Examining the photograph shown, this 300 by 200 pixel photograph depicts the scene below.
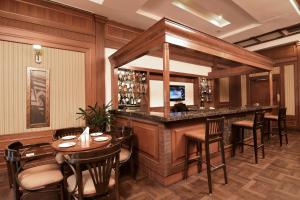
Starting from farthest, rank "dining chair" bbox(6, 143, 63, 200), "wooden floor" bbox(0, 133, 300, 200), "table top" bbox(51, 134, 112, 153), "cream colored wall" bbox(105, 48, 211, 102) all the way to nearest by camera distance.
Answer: "cream colored wall" bbox(105, 48, 211, 102), "wooden floor" bbox(0, 133, 300, 200), "table top" bbox(51, 134, 112, 153), "dining chair" bbox(6, 143, 63, 200)

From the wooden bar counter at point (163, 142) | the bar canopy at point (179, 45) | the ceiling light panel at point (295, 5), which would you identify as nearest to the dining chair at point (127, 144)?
the wooden bar counter at point (163, 142)

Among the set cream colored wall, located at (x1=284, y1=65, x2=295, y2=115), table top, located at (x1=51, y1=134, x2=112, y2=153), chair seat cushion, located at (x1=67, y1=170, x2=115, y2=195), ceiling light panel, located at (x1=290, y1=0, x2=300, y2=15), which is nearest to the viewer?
chair seat cushion, located at (x1=67, y1=170, x2=115, y2=195)

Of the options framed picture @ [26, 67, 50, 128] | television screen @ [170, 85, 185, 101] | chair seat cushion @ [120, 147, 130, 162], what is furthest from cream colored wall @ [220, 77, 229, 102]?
framed picture @ [26, 67, 50, 128]

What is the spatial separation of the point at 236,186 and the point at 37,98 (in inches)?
153

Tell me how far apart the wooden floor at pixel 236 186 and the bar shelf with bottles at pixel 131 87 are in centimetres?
225

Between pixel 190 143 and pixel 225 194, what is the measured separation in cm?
82

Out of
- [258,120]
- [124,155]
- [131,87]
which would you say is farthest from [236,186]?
[131,87]

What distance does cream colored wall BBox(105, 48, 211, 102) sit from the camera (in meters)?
4.29

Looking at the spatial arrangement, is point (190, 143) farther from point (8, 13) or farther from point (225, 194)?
point (8, 13)

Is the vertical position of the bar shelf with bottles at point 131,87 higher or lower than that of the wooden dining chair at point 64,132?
higher

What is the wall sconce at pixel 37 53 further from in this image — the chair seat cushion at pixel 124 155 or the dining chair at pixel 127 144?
the chair seat cushion at pixel 124 155

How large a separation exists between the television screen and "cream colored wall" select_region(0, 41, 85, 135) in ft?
10.3

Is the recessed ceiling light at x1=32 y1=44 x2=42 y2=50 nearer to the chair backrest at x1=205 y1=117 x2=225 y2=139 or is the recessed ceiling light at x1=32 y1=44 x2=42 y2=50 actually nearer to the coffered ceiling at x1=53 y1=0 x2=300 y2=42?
the coffered ceiling at x1=53 y1=0 x2=300 y2=42

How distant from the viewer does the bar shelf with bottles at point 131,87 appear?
4.44 m
